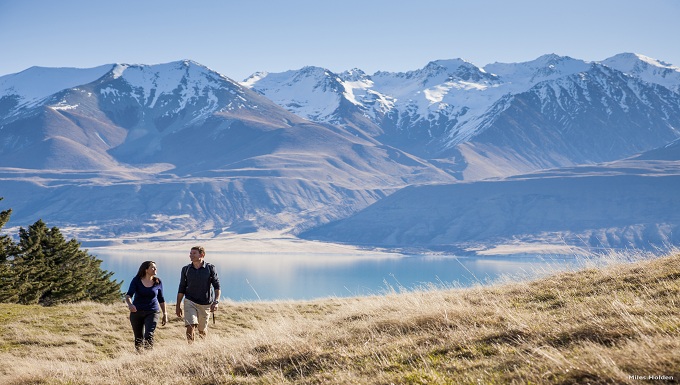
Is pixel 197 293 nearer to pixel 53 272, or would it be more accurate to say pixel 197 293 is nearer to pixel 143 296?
pixel 143 296

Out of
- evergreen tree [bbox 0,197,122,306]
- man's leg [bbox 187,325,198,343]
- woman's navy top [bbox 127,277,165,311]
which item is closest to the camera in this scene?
woman's navy top [bbox 127,277,165,311]

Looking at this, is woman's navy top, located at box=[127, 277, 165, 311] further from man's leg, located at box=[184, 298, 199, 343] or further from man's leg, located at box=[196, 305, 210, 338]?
man's leg, located at box=[196, 305, 210, 338]

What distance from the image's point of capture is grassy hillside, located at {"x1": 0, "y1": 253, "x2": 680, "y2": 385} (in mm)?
7438

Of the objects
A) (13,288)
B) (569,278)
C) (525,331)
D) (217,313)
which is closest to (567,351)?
(525,331)

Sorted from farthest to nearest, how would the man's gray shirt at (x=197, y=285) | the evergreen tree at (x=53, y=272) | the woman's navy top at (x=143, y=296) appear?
the evergreen tree at (x=53, y=272) < the man's gray shirt at (x=197, y=285) < the woman's navy top at (x=143, y=296)

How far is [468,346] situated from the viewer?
353 inches

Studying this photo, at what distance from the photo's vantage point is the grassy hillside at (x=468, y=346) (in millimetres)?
7438

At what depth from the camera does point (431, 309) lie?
11.5 metres

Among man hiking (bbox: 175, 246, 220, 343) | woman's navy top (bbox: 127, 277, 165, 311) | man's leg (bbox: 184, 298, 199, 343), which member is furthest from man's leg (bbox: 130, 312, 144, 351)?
man's leg (bbox: 184, 298, 199, 343)

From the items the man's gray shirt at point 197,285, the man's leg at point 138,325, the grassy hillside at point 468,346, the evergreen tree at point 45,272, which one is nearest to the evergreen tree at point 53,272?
the evergreen tree at point 45,272

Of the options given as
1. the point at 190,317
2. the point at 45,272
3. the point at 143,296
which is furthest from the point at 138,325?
the point at 45,272

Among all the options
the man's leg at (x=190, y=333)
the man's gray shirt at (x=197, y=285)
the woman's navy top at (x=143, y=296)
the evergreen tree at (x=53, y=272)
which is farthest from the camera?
the evergreen tree at (x=53, y=272)

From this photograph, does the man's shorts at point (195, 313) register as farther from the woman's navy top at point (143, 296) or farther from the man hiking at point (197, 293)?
the woman's navy top at point (143, 296)

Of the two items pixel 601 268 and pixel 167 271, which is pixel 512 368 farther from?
pixel 167 271
